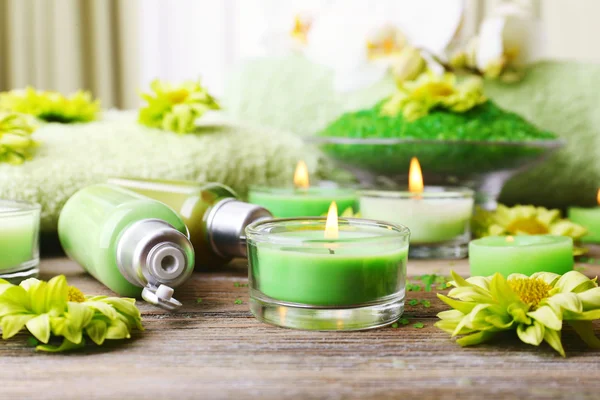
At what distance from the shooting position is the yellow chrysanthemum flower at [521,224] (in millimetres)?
824

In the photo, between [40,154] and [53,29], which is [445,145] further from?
[53,29]

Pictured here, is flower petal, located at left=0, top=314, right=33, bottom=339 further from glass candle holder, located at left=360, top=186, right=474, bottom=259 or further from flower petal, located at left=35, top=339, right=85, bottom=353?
glass candle holder, located at left=360, top=186, right=474, bottom=259

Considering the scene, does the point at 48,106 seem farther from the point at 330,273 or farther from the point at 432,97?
the point at 330,273

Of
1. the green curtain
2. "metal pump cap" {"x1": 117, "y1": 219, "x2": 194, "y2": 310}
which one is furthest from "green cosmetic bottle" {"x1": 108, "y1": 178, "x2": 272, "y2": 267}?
the green curtain

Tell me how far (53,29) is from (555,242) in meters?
1.59

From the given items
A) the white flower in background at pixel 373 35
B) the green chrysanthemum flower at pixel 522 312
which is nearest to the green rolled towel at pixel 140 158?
the white flower in background at pixel 373 35

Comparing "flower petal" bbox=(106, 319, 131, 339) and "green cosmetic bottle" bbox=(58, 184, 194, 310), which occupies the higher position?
"green cosmetic bottle" bbox=(58, 184, 194, 310)

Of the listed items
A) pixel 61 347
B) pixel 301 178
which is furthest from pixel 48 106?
pixel 61 347

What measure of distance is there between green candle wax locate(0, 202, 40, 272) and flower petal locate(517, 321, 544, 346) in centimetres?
44

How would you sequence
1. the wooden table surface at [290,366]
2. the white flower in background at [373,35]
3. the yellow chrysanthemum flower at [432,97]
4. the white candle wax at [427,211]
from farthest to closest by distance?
the white flower in background at [373,35] < the yellow chrysanthemum flower at [432,97] < the white candle wax at [427,211] < the wooden table surface at [290,366]

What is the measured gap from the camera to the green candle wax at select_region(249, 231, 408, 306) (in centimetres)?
48

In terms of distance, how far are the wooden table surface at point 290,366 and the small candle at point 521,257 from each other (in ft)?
0.41

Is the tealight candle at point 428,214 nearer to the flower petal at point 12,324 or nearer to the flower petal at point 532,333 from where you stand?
the flower petal at point 532,333

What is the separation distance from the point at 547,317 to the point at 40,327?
33 cm
